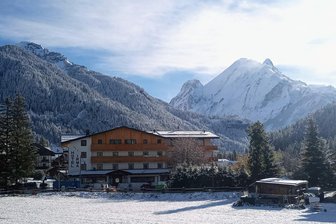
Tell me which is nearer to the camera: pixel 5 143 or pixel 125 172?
pixel 5 143

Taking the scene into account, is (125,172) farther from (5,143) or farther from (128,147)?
(5,143)

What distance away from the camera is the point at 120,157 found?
9031 centimetres

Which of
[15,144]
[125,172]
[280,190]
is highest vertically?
[15,144]

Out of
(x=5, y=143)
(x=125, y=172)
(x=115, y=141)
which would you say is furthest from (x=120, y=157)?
(x=5, y=143)

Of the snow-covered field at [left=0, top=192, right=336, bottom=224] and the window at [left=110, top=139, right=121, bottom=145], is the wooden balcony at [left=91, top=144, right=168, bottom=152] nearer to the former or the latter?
the window at [left=110, top=139, right=121, bottom=145]

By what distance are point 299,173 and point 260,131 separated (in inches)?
315

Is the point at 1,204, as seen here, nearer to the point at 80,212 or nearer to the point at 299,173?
the point at 80,212

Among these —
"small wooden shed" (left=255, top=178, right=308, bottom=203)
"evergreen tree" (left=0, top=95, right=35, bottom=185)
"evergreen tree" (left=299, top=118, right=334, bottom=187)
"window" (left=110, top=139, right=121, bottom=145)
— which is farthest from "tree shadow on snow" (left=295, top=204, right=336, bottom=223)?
"window" (left=110, top=139, right=121, bottom=145)

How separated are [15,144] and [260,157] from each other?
117 ft

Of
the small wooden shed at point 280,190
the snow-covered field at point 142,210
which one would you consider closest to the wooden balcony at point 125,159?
the snow-covered field at point 142,210

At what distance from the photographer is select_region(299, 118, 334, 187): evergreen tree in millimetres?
61406

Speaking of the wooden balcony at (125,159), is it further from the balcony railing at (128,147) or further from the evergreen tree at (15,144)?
the evergreen tree at (15,144)

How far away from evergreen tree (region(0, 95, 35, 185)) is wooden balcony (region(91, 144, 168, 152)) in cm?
1814

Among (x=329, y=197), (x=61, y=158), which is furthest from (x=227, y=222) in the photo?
(x=61, y=158)
